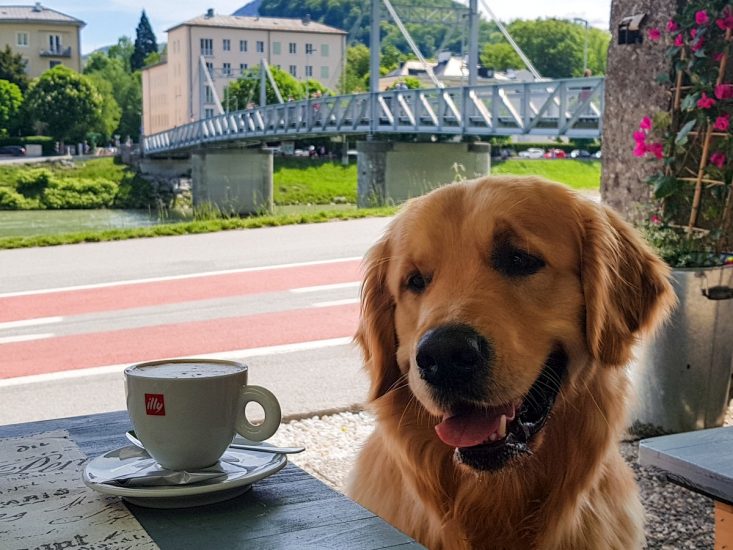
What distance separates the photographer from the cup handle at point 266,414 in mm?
1259

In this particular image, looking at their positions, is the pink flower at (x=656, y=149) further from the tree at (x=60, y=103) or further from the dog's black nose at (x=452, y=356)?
the tree at (x=60, y=103)

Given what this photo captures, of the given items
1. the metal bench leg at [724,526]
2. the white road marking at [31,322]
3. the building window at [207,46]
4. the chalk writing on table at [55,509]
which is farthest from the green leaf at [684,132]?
the building window at [207,46]

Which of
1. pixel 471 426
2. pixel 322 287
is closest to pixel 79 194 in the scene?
pixel 322 287

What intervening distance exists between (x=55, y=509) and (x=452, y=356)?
0.80 m

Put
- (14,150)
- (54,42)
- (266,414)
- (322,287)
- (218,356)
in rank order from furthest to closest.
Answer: (54,42) → (14,150) → (322,287) → (218,356) → (266,414)

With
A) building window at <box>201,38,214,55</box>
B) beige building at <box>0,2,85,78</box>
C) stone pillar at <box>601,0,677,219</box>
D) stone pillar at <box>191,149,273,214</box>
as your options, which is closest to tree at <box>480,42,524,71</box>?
building window at <box>201,38,214,55</box>

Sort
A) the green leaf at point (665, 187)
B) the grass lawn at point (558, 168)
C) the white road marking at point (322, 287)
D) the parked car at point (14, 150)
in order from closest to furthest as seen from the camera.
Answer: the green leaf at point (665, 187) < the white road marking at point (322, 287) < the grass lawn at point (558, 168) < the parked car at point (14, 150)

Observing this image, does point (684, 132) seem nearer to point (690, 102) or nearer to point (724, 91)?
point (690, 102)

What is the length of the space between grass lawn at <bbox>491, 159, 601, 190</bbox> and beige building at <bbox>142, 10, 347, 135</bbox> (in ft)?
112

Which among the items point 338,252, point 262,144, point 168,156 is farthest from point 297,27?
point 338,252

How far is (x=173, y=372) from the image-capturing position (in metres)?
1.24

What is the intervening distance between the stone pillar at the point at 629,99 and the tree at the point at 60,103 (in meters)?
64.9

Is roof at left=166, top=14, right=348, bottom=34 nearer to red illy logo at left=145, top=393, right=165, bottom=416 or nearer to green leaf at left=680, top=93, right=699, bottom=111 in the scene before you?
green leaf at left=680, top=93, right=699, bottom=111

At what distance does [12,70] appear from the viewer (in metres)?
69.2
